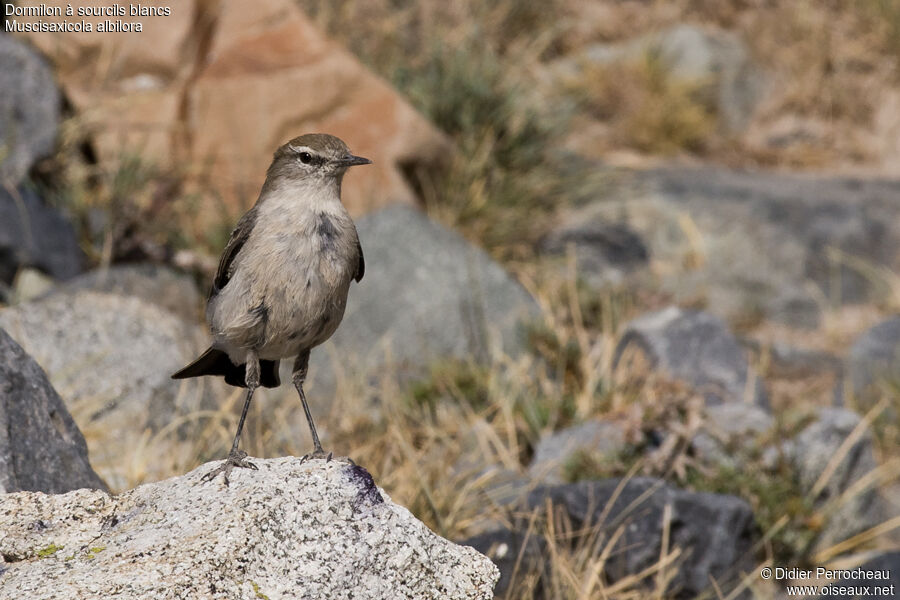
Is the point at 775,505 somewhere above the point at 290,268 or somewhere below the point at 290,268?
below

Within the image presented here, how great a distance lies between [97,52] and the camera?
357 inches

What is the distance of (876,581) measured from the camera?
509 centimetres

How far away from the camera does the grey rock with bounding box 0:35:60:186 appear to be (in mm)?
7980

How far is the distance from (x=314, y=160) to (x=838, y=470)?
4.12 metres

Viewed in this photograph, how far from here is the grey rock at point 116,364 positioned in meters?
5.27

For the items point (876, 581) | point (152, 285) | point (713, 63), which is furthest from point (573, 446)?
point (713, 63)

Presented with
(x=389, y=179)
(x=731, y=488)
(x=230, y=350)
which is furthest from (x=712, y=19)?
(x=230, y=350)

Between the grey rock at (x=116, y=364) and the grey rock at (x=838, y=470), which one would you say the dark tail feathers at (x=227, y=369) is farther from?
the grey rock at (x=838, y=470)

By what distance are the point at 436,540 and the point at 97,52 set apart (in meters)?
7.39

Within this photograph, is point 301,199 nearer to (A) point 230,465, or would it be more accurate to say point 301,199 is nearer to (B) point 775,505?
(A) point 230,465

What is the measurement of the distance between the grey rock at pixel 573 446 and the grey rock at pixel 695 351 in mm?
1156

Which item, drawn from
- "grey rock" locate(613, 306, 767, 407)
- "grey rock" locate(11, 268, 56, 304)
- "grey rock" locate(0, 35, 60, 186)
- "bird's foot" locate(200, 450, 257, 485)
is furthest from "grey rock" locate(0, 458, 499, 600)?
"grey rock" locate(0, 35, 60, 186)

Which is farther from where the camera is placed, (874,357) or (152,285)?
(874,357)

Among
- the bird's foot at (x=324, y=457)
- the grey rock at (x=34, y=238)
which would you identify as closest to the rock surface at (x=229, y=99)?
the grey rock at (x=34, y=238)
